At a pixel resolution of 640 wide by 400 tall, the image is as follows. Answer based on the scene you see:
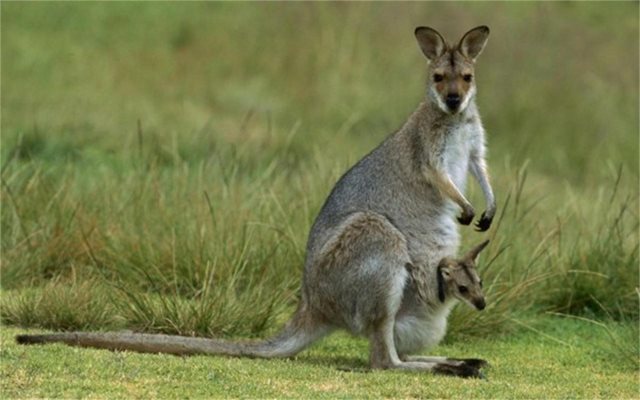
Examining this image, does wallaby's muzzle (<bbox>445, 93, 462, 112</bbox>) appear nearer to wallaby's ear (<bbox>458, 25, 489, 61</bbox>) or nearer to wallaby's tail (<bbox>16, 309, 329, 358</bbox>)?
wallaby's ear (<bbox>458, 25, 489, 61</bbox>)

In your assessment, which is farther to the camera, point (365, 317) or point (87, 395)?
point (365, 317)

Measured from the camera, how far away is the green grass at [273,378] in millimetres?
7152

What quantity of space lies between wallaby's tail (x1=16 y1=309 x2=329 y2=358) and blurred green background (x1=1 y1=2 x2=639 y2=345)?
696 millimetres

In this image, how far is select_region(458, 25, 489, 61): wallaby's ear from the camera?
865 centimetres

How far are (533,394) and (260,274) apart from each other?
9.99 feet

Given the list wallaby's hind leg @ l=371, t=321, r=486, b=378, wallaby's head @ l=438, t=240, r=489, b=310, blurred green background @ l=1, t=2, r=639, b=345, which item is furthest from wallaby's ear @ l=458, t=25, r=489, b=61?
wallaby's hind leg @ l=371, t=321, r=486, b=378

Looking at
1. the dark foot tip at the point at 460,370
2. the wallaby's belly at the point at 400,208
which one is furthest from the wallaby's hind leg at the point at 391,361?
the wallaby's belly at the point at 400,208

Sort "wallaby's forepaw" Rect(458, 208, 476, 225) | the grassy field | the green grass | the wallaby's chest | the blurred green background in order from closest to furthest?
the green grass, "wallaby's forepaw" Rect(458, 208, 476, 225), the wallaby's chest, the grassy field, the blurred green background

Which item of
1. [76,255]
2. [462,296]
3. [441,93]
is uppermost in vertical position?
[441,93]

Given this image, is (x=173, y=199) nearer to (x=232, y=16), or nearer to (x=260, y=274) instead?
(x=260, y=274)

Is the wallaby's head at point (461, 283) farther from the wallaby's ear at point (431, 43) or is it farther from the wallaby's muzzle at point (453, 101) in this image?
the wallaby's ear at point (431, 43)

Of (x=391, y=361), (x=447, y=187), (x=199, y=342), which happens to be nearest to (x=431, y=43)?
(x=447, y=187)

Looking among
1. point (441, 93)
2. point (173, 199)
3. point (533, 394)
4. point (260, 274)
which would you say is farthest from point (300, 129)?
point (533, 394)

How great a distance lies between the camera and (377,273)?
8.02 meters
